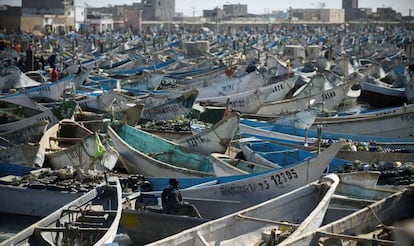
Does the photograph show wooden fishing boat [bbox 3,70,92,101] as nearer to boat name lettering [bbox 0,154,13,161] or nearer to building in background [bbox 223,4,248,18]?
boat name lettering [bbox 0,154,13,161]

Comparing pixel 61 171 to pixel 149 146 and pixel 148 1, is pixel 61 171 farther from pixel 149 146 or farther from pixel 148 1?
pixel 148 1

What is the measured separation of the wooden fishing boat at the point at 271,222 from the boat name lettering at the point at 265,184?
87 centimetres

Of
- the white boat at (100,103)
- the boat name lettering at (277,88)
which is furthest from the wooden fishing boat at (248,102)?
the white boat at (100,103)

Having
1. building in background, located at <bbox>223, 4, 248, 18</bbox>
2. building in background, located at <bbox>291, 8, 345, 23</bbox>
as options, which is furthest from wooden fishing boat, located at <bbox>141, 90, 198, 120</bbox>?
building in background, located at <bbox>223, 4, 248, 18</bbox>

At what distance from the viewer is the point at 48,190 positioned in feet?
36.3

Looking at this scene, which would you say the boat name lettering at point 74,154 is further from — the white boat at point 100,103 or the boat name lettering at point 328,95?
the boat name lettering at point 328,95

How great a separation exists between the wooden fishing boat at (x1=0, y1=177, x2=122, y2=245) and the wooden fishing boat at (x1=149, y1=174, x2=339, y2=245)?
1.16m

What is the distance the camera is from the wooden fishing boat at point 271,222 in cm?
791

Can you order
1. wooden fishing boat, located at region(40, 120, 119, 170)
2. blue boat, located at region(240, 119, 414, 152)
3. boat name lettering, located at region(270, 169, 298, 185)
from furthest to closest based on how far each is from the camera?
blue boat, located at region(240, 119, 414, 152)
wooden fishing boat, located at region(40, 120, 119, 170)
boat name lettering, located at region(270, 169, 298, 185)

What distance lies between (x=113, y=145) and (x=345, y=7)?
3491 inches

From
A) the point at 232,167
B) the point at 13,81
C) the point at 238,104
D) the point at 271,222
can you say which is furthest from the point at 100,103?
the point at 271,222

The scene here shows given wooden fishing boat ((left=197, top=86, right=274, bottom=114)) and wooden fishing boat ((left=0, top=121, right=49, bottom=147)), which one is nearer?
wooden fishing boat ((left=0, top=121, right=49, bottom=147))

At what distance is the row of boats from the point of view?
8.58m

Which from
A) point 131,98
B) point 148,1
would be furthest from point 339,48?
point 148,1
